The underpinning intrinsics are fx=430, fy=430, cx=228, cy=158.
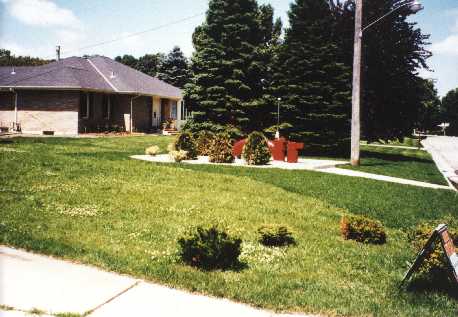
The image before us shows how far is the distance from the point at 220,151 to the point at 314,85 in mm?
10777

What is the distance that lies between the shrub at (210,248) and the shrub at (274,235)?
4.07 ft

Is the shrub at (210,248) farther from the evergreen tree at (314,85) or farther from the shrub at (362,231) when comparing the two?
the evergreen tree at (314,85)

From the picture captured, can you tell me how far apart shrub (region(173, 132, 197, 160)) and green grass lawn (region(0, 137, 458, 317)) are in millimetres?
3589

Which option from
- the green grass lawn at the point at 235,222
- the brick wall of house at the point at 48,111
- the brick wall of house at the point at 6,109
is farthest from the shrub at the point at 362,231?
the brick wall of house at the point at 6,109

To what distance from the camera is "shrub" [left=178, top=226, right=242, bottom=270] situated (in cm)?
593

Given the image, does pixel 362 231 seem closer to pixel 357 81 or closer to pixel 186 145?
pixel 186 145

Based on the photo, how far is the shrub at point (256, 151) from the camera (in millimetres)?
17500

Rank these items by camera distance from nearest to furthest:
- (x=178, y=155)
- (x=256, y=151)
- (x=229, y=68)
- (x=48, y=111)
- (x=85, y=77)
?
(x=178, y=155)
(x=256, y=151)
(x=229, y=68)
(x=48, y=111)
(x=85, y=77)

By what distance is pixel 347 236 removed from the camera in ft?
26.1

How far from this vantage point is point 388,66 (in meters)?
26.2

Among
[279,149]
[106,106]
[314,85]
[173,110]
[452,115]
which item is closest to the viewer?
[279,149]

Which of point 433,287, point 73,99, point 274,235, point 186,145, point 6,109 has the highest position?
point 73,99

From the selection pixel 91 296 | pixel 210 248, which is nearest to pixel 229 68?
pixel 210 248

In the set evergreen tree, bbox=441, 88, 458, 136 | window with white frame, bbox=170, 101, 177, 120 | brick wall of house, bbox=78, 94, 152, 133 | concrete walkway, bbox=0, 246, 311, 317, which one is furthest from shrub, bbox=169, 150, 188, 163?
evergreen tree, bbox=441, 88, 458, 136
